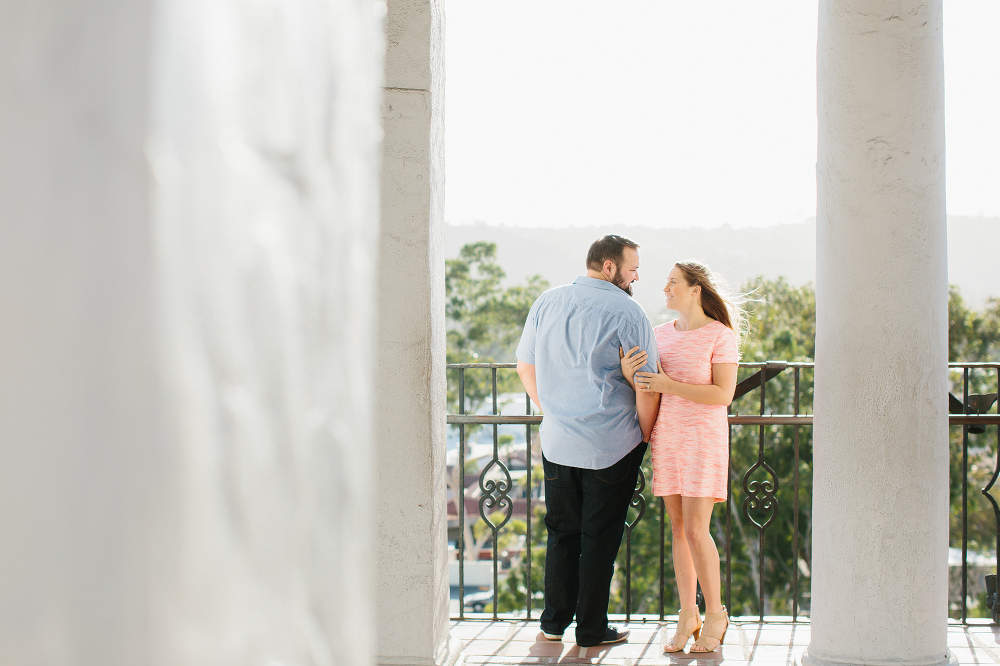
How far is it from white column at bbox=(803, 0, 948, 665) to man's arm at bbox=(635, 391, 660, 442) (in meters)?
0.81

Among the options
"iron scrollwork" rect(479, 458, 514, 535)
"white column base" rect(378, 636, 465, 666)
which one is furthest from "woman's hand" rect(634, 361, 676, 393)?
"white column base" rect(378, 636, 465, 666)

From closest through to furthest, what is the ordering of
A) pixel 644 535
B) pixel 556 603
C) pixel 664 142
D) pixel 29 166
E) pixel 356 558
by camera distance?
1. pixel 29 166
2. pixel 356 558
3. pixel 556 603
4. pixel 644 535
5. pixel 664 142

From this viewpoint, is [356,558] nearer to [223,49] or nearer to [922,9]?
[223,49]

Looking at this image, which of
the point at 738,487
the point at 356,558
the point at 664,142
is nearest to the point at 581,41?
the point at 664,142

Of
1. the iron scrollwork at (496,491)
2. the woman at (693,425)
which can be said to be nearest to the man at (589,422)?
the woman at (693,425)

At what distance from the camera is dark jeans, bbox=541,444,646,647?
3643 millimetres

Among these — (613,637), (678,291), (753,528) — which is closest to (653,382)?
(678,291)

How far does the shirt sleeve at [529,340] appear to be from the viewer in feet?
12.4

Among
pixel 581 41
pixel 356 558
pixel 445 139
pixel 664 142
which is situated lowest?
pixel 356 558

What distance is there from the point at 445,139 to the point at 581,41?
4591 cm

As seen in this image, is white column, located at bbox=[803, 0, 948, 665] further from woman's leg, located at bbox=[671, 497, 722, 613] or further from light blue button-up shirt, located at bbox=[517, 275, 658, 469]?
light blue button-up shirt, located at bbox=[517, 275, 658, 469]

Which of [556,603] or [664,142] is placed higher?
[664,142]

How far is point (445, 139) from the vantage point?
2941mm

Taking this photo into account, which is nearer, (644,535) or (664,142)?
(644,535)
